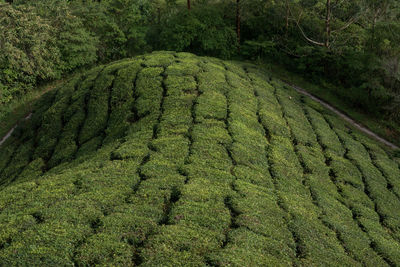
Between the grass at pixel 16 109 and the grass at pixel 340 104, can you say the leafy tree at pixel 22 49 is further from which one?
the grass at pixel 340 104

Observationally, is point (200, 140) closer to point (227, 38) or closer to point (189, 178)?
point (189, 178)

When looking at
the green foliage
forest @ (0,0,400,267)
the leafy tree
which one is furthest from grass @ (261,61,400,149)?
the leafy tree

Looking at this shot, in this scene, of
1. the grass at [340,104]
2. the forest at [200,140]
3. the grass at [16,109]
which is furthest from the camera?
the grass at [16,109]

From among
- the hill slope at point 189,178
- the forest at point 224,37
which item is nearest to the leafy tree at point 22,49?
the forest at point 224,37

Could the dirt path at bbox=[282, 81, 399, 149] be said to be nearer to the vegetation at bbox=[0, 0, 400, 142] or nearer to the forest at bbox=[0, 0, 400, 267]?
the forest at bbox=[0, 0, 400, 267]

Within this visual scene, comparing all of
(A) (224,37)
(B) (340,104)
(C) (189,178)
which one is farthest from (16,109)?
(B) (340,104)

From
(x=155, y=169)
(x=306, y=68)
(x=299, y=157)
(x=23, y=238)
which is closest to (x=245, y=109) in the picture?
(x=299, y=157)

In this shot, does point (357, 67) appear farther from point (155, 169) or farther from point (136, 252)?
Result: point (136, 252)
